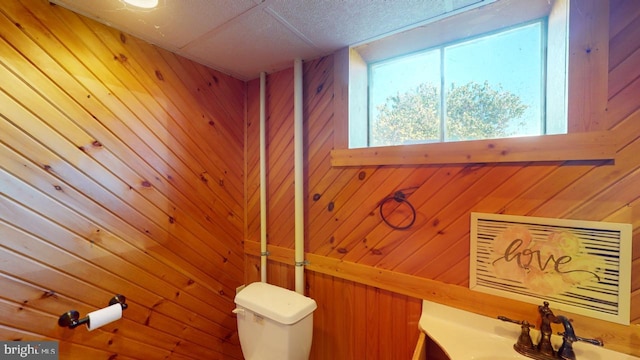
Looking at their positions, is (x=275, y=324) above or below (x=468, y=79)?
below

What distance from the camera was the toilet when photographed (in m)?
1.27

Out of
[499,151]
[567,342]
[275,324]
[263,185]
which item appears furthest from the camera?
[263,185]

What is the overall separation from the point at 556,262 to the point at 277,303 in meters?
1.26

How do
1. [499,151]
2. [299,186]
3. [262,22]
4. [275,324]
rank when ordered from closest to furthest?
1. [499,151]
2. [262,22]
3. [275,324]
4. [299,186]

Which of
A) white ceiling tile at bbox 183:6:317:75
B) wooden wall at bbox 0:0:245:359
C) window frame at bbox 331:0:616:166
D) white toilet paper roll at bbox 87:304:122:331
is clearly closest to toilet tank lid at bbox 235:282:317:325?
wooden wall at bbox 0:0:245:359

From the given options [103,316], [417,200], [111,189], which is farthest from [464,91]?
[103,316]

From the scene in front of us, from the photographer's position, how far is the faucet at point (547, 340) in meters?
0.86

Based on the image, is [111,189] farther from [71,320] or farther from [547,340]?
[547,340]

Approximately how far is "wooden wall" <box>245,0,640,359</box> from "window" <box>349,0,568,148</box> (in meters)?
0.14

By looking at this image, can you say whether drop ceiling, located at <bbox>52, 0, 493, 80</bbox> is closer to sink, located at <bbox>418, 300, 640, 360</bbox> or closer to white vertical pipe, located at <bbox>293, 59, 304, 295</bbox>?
white vertical pipe, located at <bbox>293, 59, 304, 295</bbox>

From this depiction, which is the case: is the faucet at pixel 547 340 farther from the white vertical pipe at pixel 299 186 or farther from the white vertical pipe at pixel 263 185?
the white vertical pipe at pixel 263 185

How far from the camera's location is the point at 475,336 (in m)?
1.04

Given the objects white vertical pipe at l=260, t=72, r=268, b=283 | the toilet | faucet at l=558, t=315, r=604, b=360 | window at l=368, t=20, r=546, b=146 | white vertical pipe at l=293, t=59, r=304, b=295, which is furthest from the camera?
white vertical pipe at l=260, t=72, r=268, b=283

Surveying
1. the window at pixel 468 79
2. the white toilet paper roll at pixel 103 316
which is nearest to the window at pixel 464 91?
the window at pixel 468 79
